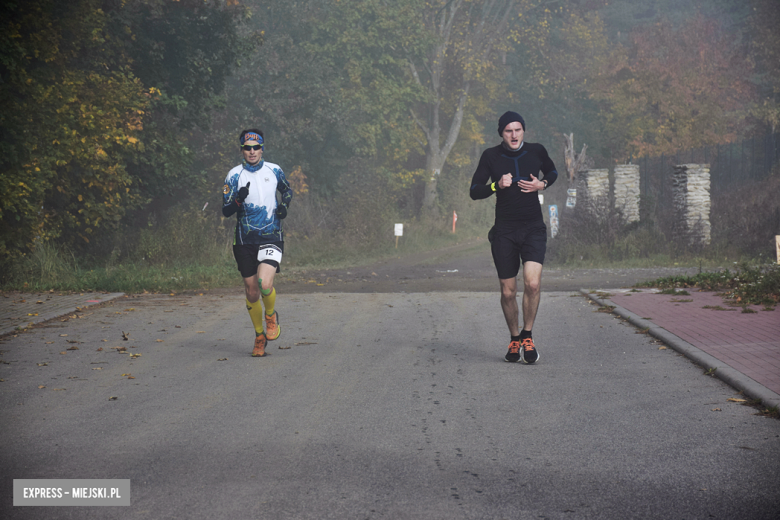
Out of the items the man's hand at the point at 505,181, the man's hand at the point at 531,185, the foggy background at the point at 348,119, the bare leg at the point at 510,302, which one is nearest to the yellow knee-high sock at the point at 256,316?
the bare leg at the point at 510,302

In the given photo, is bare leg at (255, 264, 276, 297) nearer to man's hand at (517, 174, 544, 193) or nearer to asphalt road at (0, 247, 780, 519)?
asphalt road at (0, 247, 780, 519)

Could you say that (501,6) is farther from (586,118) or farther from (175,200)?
(175,200)

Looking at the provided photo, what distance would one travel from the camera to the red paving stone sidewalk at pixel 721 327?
23.4 ft

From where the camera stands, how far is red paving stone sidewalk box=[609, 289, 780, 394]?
7137mm

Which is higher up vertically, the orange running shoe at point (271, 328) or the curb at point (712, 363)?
the orange running shoe at point (271, 328)

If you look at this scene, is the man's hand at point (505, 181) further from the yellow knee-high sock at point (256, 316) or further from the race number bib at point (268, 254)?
the yellow knee-high sock at point (256, 316)

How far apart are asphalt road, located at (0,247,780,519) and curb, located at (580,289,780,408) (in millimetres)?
117

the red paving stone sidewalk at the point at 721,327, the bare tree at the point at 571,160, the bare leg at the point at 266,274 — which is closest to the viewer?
the red paving stone sidewalk at the point at 721,327

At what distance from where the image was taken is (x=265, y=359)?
8242 millimetres

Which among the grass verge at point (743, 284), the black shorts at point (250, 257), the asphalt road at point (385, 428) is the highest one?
the black shorts at point (250, 257)

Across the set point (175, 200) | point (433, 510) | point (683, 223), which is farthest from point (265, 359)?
point (175, 200)

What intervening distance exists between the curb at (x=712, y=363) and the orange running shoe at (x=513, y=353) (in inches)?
63.9

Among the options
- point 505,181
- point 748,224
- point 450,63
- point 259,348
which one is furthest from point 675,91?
point 259,348

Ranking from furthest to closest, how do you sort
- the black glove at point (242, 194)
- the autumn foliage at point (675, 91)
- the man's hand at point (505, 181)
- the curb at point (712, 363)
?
the autumn foliage at point (675, 91), the black glove at point (242, 194), the man's hand at point (505, 181), the curb at point (712, 363)
